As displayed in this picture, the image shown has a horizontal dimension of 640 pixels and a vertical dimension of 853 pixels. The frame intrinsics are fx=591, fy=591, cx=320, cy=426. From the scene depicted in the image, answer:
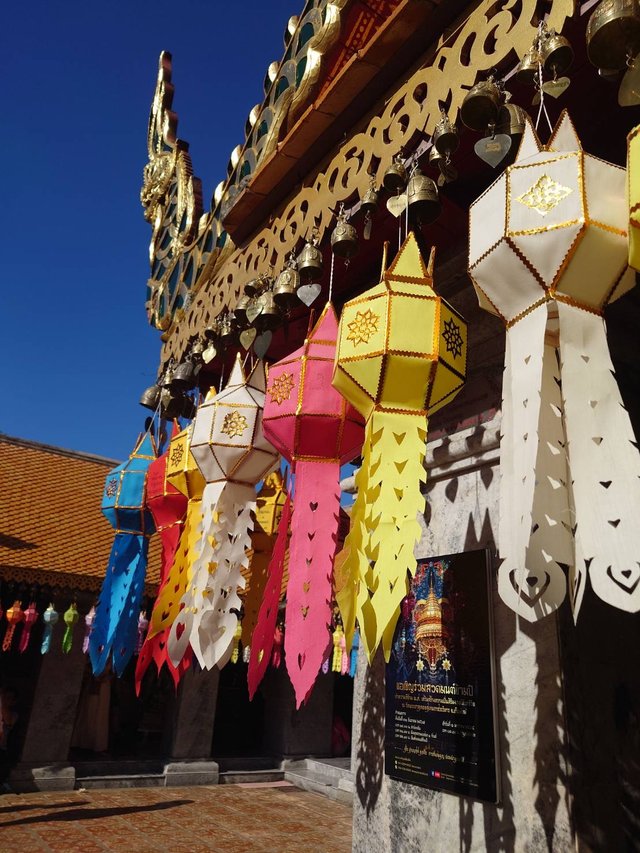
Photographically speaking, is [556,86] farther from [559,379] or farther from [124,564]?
[124,564]

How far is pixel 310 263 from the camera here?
328 centimetres

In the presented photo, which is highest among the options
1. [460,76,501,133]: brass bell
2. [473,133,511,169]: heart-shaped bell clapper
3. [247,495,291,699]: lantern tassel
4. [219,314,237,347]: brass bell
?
[219,314,237,347]: brass bell

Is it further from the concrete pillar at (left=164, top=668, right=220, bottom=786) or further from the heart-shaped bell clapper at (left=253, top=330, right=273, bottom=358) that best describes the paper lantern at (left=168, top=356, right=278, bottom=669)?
the concrete pillar at (left=164, top=668, right=220, bottom=786)

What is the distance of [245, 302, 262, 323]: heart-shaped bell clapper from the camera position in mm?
3601

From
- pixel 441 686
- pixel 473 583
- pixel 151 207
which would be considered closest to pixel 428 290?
pixel 473 583

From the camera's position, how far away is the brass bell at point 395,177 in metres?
2.77

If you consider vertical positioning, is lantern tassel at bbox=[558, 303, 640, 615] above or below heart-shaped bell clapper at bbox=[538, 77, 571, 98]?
below

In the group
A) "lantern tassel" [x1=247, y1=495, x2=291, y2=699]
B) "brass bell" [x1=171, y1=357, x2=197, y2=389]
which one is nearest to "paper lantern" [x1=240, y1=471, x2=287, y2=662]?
"lantern tassel" [x1=247, y1=495, x2=291, y2=699]

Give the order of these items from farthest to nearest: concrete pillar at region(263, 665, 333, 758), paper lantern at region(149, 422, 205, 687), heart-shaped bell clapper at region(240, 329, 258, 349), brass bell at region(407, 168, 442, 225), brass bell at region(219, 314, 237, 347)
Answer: concrete pillar at region(263, 665, 333, 758), brass bell at region(219, 314, 237, 347), heart-shaped bell clapper at region(240, 329, 258, 349), paper lantern at region(149, 422, 205, 687), brass bell at region(407, 168, 442, 225)

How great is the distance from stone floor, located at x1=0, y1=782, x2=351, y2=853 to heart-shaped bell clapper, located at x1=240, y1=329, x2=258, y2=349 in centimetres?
594

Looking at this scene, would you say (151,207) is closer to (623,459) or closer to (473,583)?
(473,583)

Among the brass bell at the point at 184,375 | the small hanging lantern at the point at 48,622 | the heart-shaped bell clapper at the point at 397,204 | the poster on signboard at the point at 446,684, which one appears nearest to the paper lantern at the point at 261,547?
the poster on signboard at the point at 446,684

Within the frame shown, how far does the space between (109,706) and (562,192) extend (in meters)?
13.2

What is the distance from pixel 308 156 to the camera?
12.0ft
